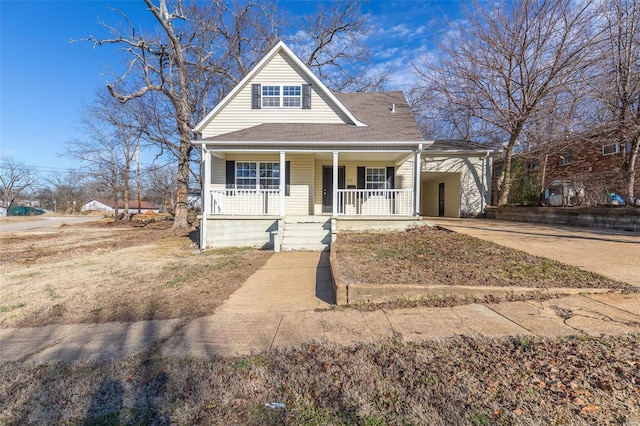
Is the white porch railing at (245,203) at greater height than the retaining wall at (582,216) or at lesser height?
greater

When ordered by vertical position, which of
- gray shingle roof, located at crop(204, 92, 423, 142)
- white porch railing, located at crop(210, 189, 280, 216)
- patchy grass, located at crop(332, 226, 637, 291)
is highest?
gray shingle roof, located at crop(204, 92, 423, 142)

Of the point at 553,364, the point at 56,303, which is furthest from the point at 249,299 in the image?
the point at 553,364

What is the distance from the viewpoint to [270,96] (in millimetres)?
12734

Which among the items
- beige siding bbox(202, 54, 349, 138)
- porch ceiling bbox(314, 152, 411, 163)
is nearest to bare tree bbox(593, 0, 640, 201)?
porch ceiling bbox(314, 152, 411, 163)

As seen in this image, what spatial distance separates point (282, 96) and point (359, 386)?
12.2 metres

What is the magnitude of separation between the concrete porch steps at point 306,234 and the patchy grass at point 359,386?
21.1ft

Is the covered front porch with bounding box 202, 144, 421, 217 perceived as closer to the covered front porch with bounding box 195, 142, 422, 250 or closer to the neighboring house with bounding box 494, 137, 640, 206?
the covered front porch with bounding box 195, 142, 422, 250

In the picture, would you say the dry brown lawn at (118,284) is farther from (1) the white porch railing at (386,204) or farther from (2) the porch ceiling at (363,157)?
(2) the porch ceiling at (363,157)

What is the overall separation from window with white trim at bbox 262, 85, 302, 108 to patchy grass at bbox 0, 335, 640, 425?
11.4 m

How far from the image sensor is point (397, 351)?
285 centimetres

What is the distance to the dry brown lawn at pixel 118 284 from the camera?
4400 mm

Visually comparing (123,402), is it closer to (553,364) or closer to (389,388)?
(389,388)

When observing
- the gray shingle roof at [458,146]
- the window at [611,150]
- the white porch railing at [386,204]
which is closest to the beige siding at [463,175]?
the gray shingle roof at [458,146]

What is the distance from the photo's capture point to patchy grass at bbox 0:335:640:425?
2016 mm
